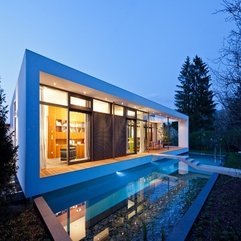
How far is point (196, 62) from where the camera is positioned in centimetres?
3547

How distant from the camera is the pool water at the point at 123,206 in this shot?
4930 mm

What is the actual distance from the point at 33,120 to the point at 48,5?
8.53 m

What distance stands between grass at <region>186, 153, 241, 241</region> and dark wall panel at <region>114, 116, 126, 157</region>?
24.4ft

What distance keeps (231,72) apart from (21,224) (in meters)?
4.57

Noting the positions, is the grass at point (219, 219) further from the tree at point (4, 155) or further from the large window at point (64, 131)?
the large window at point (64, 131)

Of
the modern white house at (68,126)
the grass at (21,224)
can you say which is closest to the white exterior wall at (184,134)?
the modern white house at (68,126)

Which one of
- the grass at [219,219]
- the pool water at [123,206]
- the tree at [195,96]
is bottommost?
the pool water at [123,206]

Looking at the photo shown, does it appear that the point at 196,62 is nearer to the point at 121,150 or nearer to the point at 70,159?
the point at 121,150

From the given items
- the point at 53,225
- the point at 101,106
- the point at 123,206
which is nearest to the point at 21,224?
the point at 53,225

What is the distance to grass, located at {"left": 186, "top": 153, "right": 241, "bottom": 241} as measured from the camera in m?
4.10

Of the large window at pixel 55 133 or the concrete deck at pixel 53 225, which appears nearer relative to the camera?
the concrete deck at pixel 53 225

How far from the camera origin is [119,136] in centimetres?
1449

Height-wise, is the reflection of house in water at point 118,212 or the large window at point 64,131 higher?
the large window at point 64,131

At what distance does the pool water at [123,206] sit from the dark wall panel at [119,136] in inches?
137
